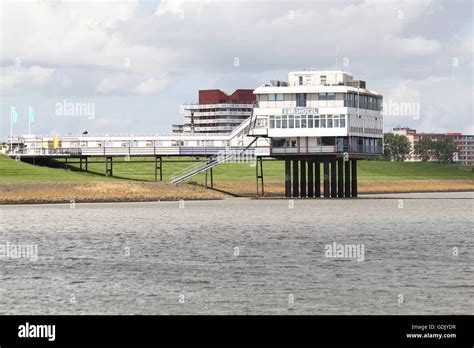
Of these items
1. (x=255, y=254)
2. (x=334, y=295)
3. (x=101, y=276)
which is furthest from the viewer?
(x=255, y=254)

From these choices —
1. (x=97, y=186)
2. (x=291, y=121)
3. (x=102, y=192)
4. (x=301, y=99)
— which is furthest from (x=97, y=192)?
(x=301, y=99)

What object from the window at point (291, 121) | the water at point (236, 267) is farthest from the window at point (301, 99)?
the water at point (236, 267)

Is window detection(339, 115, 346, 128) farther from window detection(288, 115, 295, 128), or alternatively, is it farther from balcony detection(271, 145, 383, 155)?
A: window detection(288, 115, 295, 128)

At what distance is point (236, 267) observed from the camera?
54.8 m

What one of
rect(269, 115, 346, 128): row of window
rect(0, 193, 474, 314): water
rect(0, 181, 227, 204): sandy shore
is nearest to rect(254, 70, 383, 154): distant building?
rect(269, 115, 346, 128): row of window

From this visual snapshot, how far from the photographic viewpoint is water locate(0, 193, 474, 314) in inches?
1668

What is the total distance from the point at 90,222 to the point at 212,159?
51.6 meters

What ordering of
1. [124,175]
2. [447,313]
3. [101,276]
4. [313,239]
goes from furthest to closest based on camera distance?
[124,175] < [313,239] < [101,276] < [447,313]

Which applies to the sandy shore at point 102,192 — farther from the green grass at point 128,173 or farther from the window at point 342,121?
the window at point 342,121

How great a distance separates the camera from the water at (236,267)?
4238 cm

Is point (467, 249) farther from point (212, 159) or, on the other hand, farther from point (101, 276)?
point (212, 159)

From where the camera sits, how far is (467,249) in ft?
211
